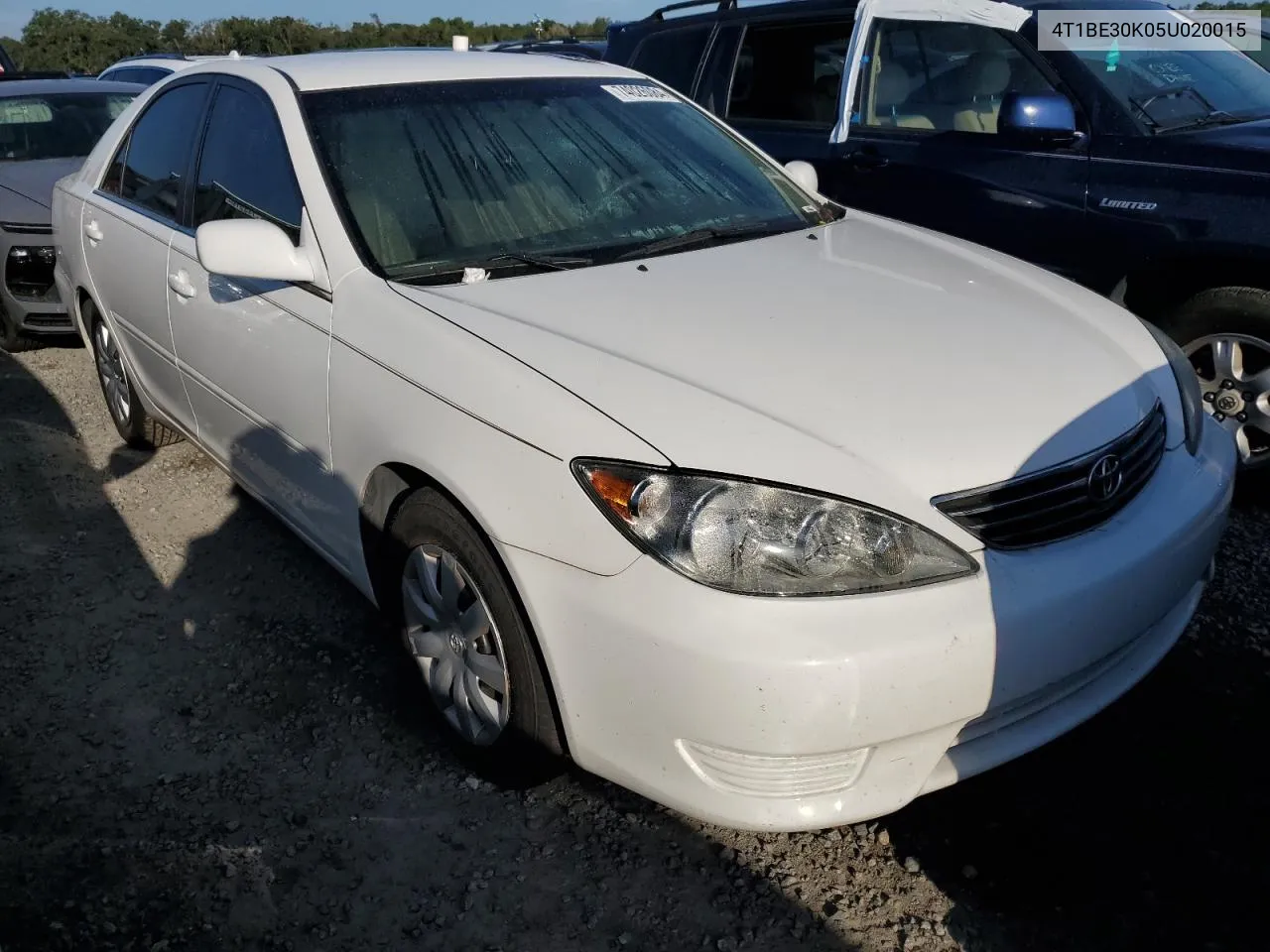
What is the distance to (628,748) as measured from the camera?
2.09 meters

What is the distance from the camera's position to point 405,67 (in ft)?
10.8

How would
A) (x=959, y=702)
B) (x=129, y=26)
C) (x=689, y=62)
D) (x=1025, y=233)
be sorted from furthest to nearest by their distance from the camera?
(x=129, y=26) → (x=689, y=62) → (x=1025, y=233) → (x=959, y=702)

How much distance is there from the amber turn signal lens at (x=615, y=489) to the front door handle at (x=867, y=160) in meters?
3.21

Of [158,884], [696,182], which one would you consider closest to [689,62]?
[696,182]

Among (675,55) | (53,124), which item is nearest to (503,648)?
(675,55)

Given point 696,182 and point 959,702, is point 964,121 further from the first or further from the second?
point 959,702

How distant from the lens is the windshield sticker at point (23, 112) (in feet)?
22.6

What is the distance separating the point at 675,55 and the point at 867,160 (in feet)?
4.84

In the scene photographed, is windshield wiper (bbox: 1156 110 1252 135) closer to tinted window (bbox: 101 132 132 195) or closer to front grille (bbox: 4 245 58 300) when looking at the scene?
tinted window (bbox: 101 132 132 195)

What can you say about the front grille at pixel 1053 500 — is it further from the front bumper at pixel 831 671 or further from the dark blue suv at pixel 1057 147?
the dark blue suv at pixel 1057 147

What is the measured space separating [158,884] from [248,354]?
56.0 inches

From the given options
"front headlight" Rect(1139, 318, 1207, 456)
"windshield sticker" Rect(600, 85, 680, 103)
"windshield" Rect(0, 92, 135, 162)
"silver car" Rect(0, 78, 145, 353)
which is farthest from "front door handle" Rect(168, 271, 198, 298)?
"windshield" Rect(0, 92, 135, 162)

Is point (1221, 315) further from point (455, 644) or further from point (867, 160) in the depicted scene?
point (455, 644)

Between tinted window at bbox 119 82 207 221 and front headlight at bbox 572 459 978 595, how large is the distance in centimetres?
243
